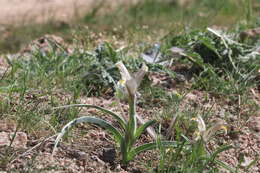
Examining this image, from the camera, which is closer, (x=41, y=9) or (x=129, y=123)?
(x=129, y=123)

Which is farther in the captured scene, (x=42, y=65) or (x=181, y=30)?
(x=181, y=30)

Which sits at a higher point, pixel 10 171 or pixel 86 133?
pixel 86 133

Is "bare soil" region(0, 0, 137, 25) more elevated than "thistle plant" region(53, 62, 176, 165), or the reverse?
"bare soil" region(0, 0, 137, 25)

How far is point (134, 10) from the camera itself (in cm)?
616

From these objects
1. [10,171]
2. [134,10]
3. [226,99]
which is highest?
[134,10]

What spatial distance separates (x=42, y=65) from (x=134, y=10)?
2.79 m

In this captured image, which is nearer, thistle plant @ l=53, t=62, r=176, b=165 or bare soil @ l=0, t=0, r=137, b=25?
thistle plant @ l=53, t=62, r=176, b=165

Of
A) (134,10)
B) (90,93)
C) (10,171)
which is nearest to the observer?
(10,171)

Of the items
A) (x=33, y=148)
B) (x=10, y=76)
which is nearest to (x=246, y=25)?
(x=10, y=76)

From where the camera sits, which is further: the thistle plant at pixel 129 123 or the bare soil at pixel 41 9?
the bare soil at pixel 41 9

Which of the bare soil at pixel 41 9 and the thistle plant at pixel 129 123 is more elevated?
the bare soil at pixel 41 9

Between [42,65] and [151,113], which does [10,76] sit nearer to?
[42,65]

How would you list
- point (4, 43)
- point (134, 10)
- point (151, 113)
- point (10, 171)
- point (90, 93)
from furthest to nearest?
point (134, 10) < point (4, 43) < point (90, 93) < point (151, 113) < point (10, 171)

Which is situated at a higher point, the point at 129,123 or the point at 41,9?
the point at 41,9
